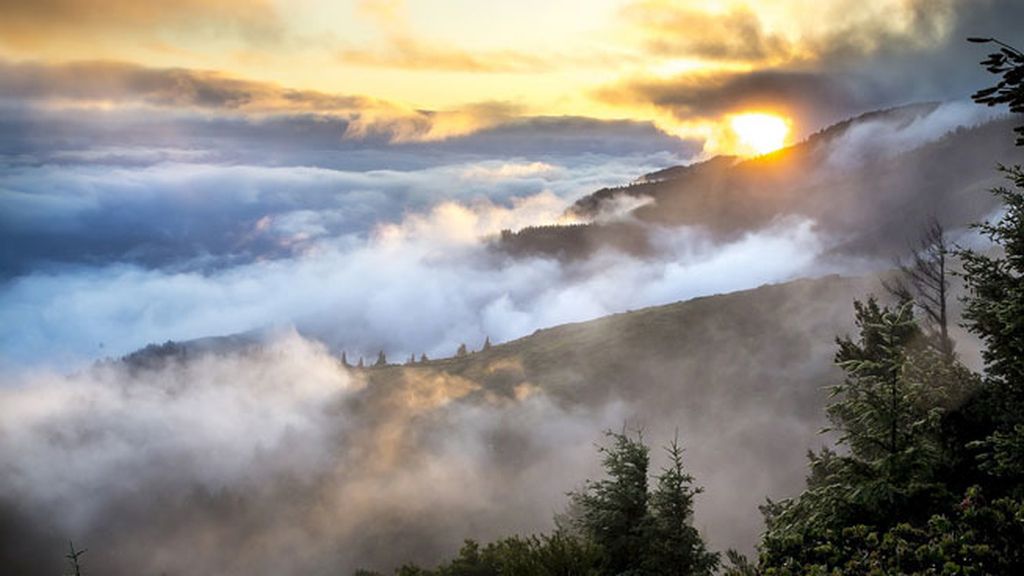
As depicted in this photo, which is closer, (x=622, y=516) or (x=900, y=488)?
(x=900, y=488)

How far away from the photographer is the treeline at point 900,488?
17734 mm

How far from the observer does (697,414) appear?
18762cm

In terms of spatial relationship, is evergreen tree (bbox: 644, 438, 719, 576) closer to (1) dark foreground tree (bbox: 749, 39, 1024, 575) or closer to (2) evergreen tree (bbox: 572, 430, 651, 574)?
(2) evergreen tree (bbox: 572, 430, 651, 574)

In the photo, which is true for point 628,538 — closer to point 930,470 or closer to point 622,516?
point 622,516

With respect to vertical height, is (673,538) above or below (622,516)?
below

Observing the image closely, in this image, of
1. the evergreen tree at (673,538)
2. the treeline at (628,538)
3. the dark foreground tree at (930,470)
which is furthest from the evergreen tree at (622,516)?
the dark foreground tree at (930,470)

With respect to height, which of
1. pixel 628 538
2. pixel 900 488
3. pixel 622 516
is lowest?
pixel 628 538

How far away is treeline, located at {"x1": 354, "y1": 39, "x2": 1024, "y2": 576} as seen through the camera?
17.7 meters

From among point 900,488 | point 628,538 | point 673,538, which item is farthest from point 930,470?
point 628,538

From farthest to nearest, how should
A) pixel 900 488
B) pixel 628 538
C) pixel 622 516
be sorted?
Result: pixel 622 516 < pixel 628 538 < pixel 900 488

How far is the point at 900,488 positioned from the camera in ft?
72.6

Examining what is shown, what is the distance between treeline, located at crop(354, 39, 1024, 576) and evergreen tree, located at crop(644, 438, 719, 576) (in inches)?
2.3

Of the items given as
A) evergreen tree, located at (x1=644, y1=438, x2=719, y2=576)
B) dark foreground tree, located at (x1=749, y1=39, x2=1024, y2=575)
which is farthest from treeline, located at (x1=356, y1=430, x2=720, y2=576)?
dark foreground tree, located at (x1=749, y1=39, x2=1024, y2=575)

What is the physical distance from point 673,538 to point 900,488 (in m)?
12.8
